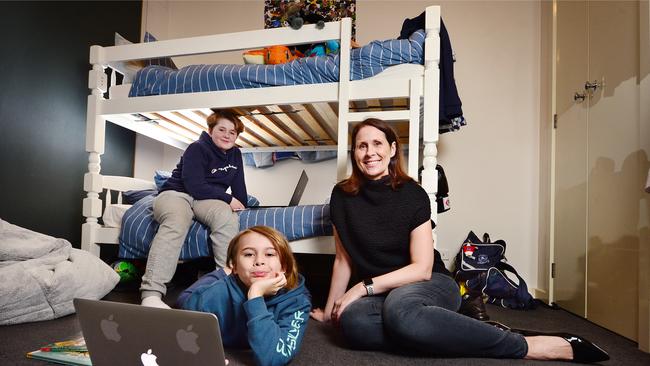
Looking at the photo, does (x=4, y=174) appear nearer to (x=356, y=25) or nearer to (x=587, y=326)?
(x=356, y=25)

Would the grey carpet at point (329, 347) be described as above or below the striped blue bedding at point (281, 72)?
below

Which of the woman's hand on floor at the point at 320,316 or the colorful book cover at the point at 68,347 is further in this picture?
the woman's hand on floor at the point at 320,316

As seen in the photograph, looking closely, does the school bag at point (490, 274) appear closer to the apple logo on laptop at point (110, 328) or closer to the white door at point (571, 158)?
the white door at point (571, 158)

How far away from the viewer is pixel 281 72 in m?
1.76

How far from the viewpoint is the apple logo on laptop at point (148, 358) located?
0.70 meters

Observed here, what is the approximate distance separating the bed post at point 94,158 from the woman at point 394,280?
3.86 feet

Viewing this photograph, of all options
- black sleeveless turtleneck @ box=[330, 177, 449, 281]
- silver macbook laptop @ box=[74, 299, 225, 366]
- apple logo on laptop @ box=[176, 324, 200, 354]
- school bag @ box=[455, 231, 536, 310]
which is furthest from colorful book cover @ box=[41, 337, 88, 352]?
school bag @ box=[455, 231, 536, 310]

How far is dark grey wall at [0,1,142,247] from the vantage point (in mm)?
2031

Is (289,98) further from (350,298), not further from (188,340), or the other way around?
(188,340)

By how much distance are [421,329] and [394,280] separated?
0.62 feet

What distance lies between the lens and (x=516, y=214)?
8.30ft

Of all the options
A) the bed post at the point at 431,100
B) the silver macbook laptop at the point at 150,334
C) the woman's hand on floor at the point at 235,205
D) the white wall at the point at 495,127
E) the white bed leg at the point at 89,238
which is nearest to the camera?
the silver macbook laptop at the point at 150,334

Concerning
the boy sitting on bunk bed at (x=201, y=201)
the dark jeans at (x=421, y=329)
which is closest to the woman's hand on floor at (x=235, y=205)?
the boy sitting on bunk bed at (x=201, y=201)

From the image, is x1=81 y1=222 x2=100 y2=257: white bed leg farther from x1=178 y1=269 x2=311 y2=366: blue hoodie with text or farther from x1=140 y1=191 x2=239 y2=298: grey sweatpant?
x1=178 y1=269 x2=311 y2=366: blue hoodie with text
